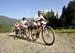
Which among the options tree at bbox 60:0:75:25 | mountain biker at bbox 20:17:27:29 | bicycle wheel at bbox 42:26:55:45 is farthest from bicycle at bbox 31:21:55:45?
tree at bbox 60:0:75:25

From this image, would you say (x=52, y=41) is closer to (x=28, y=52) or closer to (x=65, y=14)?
(x=28, y=52)

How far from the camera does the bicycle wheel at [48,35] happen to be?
978 cm

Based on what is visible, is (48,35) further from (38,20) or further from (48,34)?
(38,20)

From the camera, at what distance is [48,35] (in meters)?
10.1

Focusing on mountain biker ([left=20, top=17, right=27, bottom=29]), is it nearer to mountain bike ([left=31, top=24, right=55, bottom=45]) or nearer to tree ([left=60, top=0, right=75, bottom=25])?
mountain bike ([left=31, top=24, right=55, bottom=45])

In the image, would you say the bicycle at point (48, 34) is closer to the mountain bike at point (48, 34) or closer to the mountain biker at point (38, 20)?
the mountain bike at point (48, 34)

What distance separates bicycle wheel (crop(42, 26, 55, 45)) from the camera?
9.78 meters

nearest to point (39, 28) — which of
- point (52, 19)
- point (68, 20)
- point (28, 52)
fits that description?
point (28, 52)

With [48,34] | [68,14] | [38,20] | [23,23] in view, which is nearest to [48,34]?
[48,34]

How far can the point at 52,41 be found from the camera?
976 cm

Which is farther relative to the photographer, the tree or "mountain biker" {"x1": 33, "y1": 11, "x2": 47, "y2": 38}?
the tree

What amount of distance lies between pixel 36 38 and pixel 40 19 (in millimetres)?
1085

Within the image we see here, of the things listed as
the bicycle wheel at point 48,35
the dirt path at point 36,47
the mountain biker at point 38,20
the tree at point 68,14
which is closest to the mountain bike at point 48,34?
the bicycle wheel at point 48,35

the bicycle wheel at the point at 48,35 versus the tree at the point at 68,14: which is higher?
the tree at the point at 68,14
